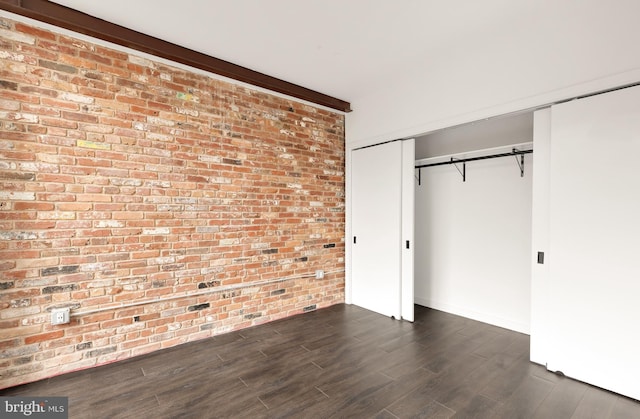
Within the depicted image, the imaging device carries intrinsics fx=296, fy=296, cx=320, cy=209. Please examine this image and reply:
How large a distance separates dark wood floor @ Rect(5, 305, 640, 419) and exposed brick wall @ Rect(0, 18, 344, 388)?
0.31 metres

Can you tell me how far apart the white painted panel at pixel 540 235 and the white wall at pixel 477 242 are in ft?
2.52

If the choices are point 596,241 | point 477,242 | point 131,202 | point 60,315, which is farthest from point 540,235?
point 60,315

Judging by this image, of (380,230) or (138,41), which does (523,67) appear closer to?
(380,230)

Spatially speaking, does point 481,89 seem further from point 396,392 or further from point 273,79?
point 396,392

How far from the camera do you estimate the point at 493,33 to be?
8.75 ft

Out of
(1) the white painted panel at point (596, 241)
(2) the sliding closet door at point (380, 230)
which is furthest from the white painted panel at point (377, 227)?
(1) the white painted panel at point (596, 241)

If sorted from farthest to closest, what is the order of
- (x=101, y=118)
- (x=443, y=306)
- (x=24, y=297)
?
1. (x=443, y=306)
2. (x=101, y=118)
3. (x=24, y=297)

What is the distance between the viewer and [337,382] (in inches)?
92.4

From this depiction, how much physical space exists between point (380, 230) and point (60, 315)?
3.31 meters

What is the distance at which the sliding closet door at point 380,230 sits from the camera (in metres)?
3.69

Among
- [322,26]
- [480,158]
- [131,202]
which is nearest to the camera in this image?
[322,26]

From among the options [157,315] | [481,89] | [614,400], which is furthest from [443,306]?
[157,315]

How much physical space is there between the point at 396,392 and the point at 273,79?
3.35 meters

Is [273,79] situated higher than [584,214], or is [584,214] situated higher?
[273,79]
